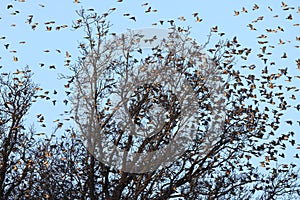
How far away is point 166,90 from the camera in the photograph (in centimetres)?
1630

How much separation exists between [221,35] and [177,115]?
2842 millimetres

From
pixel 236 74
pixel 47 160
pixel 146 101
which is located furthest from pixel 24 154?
pixel 236 74

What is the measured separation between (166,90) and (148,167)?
2.24 meters

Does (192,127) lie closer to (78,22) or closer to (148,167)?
(148,167)

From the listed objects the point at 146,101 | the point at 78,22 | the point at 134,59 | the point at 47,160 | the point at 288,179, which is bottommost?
the point at 288,179

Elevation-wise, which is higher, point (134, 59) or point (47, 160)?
point (134, 59)

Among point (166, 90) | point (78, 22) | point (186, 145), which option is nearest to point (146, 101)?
point (166, 90)

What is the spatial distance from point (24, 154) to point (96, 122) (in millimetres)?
2665

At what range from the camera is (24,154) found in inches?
679

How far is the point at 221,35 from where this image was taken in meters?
17.2

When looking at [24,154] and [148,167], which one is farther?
[24,154]

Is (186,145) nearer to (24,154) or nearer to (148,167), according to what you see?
(148,167)

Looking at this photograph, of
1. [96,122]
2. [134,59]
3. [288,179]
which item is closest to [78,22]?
[134,59]

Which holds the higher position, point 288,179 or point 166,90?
point 166,90
